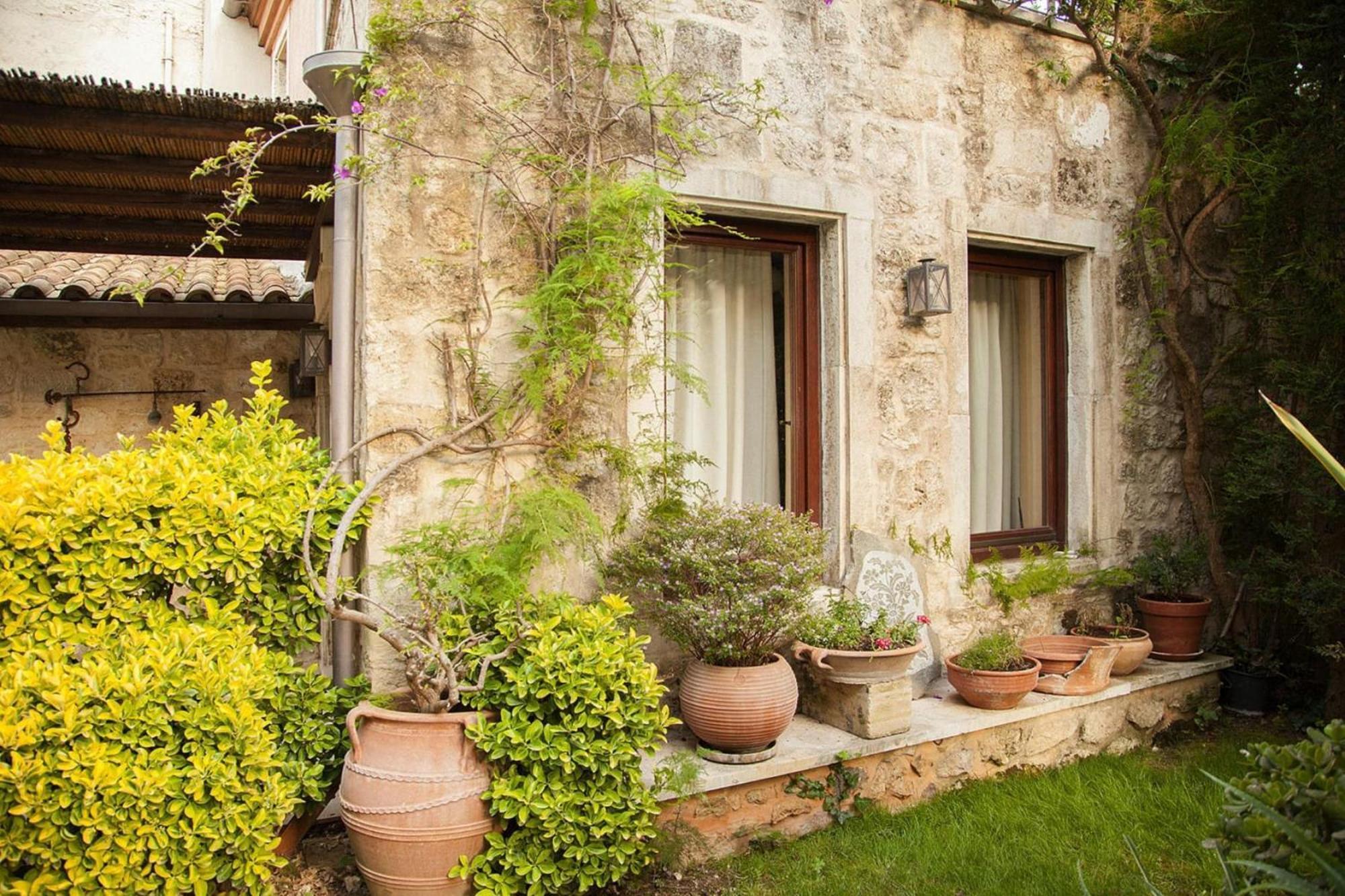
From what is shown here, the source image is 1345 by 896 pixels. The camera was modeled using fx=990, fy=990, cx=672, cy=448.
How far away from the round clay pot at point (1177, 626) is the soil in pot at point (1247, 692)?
0.75 feet

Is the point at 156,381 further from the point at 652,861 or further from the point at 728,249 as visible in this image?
the point at 652,861

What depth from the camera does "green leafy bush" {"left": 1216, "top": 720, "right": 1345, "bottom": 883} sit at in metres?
1.97

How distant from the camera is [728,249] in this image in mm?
4668

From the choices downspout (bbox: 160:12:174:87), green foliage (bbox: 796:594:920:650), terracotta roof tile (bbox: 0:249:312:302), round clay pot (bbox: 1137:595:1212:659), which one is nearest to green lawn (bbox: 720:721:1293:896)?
green foliage (bbox: 796:594:920:650)

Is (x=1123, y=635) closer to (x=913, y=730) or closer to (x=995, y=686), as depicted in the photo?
(x=995, y=686)

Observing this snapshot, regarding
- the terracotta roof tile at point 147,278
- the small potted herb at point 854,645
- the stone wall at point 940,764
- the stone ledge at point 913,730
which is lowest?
the stone wall at point 940,764

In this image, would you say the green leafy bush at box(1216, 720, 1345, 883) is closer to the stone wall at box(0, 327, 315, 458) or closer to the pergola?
the pergola

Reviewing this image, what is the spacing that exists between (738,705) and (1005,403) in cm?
286

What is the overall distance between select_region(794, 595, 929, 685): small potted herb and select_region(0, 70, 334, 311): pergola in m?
3.02

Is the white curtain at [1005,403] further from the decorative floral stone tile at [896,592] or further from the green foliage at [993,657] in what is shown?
the green foliage at [993,657]

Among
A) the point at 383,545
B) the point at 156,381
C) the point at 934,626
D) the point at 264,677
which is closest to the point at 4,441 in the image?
the point at 156,381

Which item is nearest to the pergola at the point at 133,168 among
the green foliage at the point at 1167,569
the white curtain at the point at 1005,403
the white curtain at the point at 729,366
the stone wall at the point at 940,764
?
the white curtain at the point at 729,366

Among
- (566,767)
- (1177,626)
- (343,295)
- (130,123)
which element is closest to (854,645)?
(566,767)

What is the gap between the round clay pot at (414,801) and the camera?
9.93 feet
